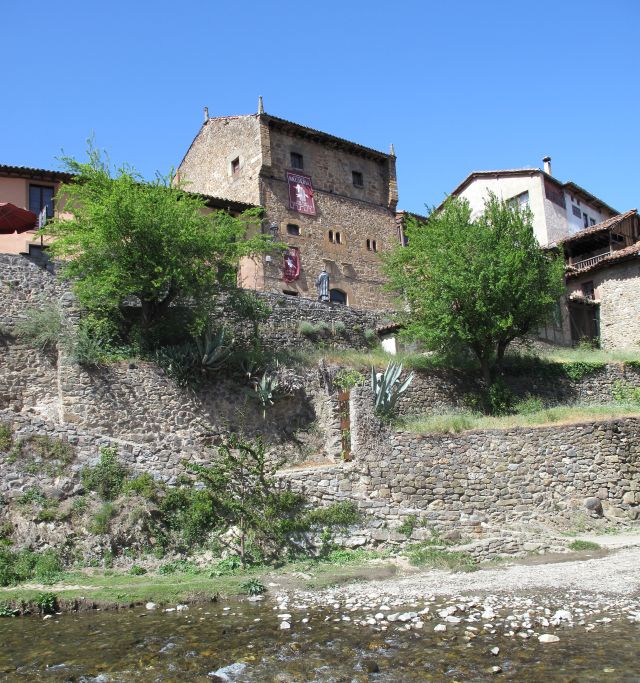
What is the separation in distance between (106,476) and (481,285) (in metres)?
14.7

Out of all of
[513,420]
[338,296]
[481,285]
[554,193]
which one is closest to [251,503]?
[513,420]

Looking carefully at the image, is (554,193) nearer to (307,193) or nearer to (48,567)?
(307,193)

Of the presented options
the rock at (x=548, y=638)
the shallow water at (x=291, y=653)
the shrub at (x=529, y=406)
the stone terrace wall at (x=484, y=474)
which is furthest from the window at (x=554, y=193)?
the rock at (x=548, y=638)

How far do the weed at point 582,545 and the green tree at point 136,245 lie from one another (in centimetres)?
1352

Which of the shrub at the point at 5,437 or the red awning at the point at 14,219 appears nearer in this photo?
the shrub at the point at 5,437

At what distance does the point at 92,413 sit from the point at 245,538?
243 inches

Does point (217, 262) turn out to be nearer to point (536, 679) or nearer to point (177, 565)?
point (177, 565)

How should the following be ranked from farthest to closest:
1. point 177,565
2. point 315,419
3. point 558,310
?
point 558,310
point 315,419
point 177,565

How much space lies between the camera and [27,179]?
28.7m

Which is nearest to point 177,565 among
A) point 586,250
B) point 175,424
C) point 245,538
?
point 245,538

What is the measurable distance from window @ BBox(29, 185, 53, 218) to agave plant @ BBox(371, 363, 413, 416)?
1551cm

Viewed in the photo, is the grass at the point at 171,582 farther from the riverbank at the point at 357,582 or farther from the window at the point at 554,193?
the window at the point at 554,193

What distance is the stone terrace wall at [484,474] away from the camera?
19.2 m

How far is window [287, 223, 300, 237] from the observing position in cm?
3666
